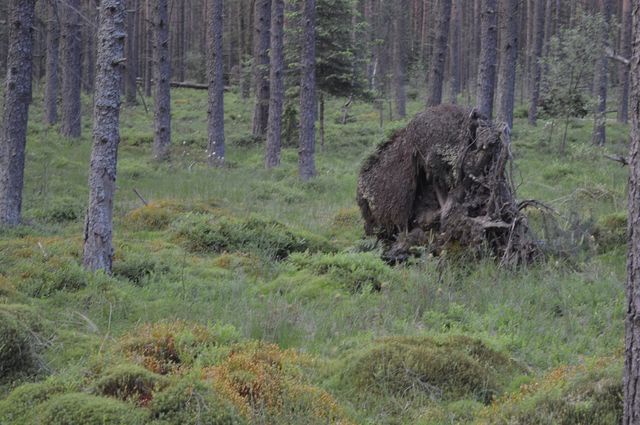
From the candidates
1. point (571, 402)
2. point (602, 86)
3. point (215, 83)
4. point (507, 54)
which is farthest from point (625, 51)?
point (571, 402)

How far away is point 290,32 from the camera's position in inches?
1035

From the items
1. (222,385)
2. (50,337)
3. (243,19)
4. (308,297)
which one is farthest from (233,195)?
(243,19)

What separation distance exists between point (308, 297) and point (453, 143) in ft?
11.0

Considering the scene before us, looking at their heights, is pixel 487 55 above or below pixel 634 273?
above

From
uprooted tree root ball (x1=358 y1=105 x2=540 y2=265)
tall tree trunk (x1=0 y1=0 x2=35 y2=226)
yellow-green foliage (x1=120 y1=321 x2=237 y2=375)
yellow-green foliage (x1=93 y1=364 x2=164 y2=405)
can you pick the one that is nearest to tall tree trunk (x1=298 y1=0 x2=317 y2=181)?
uprooted tree root ball (x1=358 y1=105 x2=540 y2=265)

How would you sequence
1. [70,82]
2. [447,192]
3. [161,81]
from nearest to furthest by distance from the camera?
[447,192] → [161,81] → [70,82]

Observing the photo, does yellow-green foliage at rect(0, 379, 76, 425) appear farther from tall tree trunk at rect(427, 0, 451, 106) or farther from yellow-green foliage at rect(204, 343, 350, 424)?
tall tree trunk at rect(427, 0, 451, 106)

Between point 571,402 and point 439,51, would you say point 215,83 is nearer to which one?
point 439,51

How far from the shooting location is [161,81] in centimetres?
2295

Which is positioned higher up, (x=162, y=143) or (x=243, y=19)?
(x=243, y=19)

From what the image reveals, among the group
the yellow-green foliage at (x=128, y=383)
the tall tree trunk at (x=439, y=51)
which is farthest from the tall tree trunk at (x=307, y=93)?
the yellow-green foliage at (x=128, y=383)

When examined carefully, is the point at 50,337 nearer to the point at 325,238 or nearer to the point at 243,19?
the point at 325,238

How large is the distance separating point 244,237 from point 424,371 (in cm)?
571

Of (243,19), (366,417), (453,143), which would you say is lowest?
(366,417)
